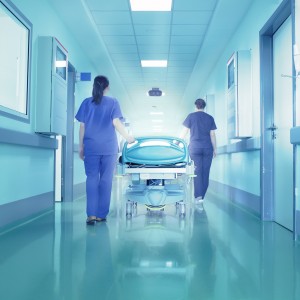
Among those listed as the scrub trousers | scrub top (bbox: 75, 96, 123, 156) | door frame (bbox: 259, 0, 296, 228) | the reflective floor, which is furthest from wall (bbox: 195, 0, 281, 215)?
scrub top (bbox: 75, 96, 123, 156)

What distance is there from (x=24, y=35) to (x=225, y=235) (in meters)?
3.13

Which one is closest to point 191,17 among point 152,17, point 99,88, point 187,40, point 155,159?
point 152,17

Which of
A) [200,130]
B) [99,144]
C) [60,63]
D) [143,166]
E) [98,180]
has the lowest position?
[98,180]

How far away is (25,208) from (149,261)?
2205 mm

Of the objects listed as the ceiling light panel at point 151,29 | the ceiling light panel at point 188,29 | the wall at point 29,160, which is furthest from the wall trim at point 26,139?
the ceiling light panel at point 188,29

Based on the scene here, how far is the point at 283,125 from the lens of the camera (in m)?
3.86

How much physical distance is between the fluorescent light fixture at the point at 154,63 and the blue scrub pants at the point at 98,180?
483 centimetres

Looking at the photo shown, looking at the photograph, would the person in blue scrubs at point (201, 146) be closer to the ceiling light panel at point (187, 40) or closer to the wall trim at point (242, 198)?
the wall trim at point (242, 198)

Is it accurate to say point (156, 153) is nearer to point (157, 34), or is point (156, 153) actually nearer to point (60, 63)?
point (60, 63)

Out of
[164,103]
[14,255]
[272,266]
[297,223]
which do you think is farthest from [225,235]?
[164,103]

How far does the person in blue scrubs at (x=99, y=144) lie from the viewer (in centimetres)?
381

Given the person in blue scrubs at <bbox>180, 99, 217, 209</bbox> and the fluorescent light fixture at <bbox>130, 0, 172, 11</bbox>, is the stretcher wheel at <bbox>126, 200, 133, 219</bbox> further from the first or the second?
the fluorescent light fixture at <bbox>130, 0, 172, 11</bbox>

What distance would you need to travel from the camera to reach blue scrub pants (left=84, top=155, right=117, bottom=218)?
379 cm

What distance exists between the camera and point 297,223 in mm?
3104
